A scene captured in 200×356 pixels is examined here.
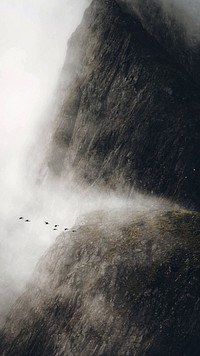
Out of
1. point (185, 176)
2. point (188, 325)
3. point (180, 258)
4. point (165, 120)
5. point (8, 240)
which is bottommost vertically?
point (8, 240)

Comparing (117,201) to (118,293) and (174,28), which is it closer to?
(118,293)

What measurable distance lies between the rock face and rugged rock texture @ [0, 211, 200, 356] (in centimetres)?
786

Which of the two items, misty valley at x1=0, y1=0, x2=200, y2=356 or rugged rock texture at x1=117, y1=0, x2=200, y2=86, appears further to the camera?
rugged rock texture at x1=117, y1=0, x2=200, y2=86

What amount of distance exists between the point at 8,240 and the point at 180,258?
65178 millimetres

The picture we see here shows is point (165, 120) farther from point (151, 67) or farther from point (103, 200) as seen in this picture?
point (103, 200)

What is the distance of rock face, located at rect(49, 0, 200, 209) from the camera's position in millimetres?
75562

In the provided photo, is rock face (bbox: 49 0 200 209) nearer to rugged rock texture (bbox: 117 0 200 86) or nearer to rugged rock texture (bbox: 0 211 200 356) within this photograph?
rugged rock texture (bbox: 117 0 200 86)

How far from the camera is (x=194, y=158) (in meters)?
74.0

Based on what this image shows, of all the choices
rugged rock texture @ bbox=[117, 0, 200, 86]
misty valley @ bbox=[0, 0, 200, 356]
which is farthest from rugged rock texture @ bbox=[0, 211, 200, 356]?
rugged rock texture @ bbox=[117, 0, 200, 86]

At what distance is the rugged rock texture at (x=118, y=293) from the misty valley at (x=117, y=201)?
0.16 meters

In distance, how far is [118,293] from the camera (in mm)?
67125

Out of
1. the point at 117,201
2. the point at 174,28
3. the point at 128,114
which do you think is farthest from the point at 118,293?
the point at 174,28

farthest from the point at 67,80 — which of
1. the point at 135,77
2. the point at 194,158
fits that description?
the point at 194,158

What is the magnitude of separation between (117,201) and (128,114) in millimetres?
15733
